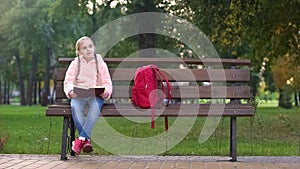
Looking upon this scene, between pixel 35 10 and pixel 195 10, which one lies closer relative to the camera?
pixel 195 10

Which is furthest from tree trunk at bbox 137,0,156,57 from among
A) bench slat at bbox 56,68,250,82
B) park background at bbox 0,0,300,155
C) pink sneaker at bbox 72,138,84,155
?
pink sneaker at bbox 72,138,84,155

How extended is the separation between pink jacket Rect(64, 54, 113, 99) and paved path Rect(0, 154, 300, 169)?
A: 34.1 inches

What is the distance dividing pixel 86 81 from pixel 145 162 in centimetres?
119

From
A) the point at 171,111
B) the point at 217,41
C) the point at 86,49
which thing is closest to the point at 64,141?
the point at 86,49

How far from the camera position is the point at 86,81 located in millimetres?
6977

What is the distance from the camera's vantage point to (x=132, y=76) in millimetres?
7312

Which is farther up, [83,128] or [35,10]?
[35,10]

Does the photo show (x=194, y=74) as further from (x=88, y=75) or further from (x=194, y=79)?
(x=88, y=75)

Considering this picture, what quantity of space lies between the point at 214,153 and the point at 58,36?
33561mm

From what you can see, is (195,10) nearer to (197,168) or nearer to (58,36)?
(197,168)

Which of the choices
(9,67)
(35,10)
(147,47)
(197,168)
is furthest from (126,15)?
(9,67)

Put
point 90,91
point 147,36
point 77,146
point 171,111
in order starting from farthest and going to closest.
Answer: point 147,36 → point 90,91 → point 171,111 → point 77,146

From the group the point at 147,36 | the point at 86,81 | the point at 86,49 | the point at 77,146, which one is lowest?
the point at 77,146

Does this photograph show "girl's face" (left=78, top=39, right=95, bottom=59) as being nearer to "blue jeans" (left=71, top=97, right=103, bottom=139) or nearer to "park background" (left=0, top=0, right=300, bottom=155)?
"blue jeans" (left=71, top=97, right=103, bottom=139)
